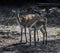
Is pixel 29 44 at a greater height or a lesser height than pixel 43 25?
lesser

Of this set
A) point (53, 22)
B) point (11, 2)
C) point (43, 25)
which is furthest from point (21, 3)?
point (43, 25)

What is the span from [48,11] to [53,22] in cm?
193

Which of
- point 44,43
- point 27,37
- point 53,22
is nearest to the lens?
point 44,43

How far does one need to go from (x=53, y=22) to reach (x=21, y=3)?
4.27 m

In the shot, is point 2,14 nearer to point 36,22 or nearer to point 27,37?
point 27,37

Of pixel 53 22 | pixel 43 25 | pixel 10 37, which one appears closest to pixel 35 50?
pixel 43 25

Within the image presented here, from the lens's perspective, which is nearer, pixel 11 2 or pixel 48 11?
pixel 48 11

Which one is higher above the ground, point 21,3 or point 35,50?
point 21,3

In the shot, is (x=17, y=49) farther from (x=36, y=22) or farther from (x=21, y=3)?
(x=21, y=3)

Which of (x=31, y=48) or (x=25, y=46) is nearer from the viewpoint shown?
(x=31, y=48)

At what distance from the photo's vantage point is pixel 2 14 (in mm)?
12438

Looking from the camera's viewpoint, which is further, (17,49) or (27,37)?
(27,37)

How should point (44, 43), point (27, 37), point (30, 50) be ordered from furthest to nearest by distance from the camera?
point (27, 37) < point (44, 43) < point (30, 50)

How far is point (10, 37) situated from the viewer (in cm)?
834
